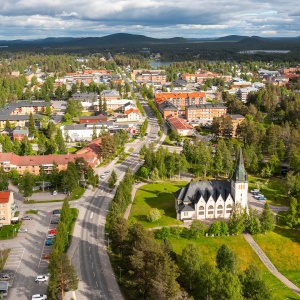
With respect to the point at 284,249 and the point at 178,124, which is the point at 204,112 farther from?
the point at 284,249

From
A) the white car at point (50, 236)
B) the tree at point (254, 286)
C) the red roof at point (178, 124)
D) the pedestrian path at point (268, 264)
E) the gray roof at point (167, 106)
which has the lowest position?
the pedestrian path at point (268, 264)

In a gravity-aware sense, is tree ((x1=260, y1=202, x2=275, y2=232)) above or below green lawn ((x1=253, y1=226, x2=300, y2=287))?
above

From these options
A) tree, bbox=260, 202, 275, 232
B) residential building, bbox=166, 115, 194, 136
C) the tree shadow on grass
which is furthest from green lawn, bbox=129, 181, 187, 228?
residential building, bbox=166, 115, 194, 136

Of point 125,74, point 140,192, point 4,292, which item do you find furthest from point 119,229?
point 125,74

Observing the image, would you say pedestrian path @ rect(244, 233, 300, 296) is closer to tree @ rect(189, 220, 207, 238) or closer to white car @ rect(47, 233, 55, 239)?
tree @ rect(189, 220, 207, 238)

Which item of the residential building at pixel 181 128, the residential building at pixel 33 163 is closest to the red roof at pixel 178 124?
the residential building at pixel 181 128

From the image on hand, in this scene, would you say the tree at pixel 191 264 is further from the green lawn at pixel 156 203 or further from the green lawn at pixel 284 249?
the green lawn at pixel 156 203

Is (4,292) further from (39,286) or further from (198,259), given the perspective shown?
(198,259)
